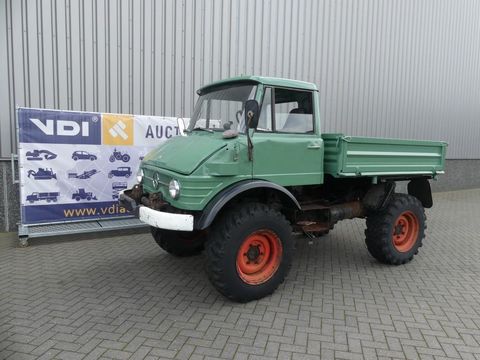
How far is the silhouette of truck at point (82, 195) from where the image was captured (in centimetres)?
660

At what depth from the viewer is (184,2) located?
803 centimetres

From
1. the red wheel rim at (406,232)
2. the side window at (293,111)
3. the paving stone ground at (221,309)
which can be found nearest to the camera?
the paving stone ground at (221,309)

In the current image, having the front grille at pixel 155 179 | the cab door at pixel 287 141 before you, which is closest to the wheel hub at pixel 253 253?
the cab door at pixel 287 141

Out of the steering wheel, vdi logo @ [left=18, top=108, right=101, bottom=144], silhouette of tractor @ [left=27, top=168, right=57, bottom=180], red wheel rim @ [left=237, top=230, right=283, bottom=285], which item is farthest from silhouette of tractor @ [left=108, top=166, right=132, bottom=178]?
red wheel rim @ [left=237, top=230, right=283, bottom=285]

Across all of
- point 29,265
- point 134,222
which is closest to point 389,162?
point 134,222

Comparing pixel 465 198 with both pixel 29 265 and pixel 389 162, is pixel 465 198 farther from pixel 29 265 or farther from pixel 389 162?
pixel 29 265

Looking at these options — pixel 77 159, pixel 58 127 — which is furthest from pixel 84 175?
pixel 58 127

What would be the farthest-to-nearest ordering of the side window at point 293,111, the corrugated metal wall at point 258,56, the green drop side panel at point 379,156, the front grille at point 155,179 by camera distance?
the corrugated metal wall at point 258,56, the green drop side panel at point 379,156, the side window at point 293,111, the front grille at point 155,179

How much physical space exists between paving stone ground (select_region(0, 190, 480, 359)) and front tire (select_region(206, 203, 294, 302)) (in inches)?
8.5

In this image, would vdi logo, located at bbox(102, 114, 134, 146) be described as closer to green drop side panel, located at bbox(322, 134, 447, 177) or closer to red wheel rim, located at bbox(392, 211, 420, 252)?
green drop side panel, located at bbox(322, 134, 447, 177)

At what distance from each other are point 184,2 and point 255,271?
19.7 feet

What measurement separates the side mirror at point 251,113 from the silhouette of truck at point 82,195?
12.3 feet

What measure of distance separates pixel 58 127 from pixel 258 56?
15.9ft

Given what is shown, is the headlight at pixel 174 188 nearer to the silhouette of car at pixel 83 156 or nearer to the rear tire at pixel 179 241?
the rear tire at pixel 179 241
